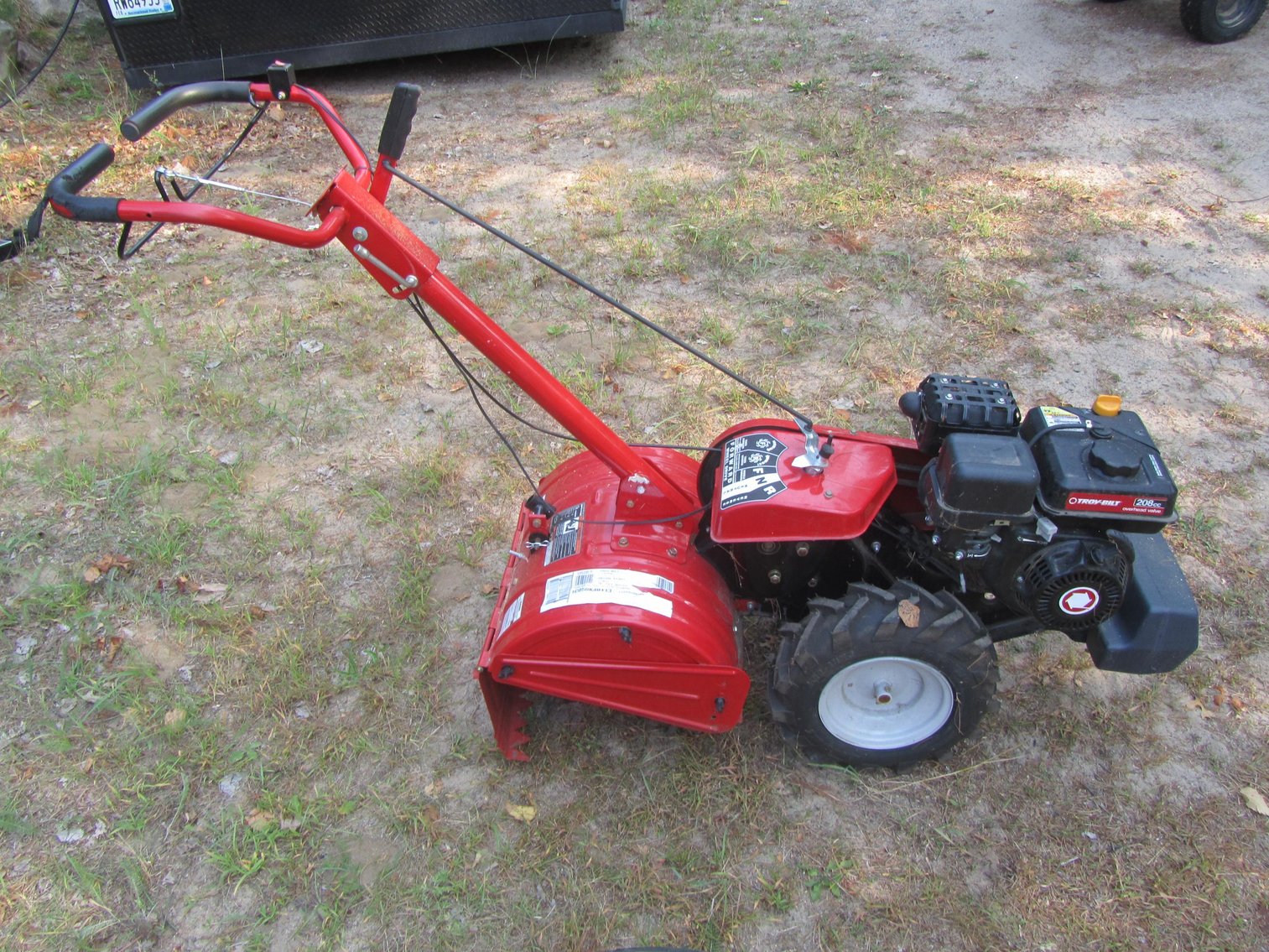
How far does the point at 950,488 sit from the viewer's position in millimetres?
1990

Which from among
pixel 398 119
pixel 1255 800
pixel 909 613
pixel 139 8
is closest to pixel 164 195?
pixel 398 119

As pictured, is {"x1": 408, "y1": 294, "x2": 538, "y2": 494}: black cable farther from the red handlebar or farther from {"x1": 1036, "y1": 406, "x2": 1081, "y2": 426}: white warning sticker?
{"x1": 1036, "y1": 406, "x2": 1081, "y2": 426}: white warning sticker

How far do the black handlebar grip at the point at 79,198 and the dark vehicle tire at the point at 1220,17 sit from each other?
6968mm

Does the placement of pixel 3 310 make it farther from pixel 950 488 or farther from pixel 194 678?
pixel 950 488

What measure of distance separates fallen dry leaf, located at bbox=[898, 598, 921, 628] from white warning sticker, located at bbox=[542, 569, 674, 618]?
53cm

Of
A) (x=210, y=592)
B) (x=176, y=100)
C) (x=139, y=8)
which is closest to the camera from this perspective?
(x=176, y=100)

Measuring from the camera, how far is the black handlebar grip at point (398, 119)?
1927 millimetres

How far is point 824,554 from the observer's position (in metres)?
2.35

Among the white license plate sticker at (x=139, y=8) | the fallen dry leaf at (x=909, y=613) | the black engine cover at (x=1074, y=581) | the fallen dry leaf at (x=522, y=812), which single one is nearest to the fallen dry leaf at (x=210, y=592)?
the fallen dry leaf at (x=522, y=812)

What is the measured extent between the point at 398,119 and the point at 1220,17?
6618 mm

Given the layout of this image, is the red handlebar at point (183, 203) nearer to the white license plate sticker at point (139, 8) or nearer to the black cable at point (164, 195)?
the black cable at point (164, 195)

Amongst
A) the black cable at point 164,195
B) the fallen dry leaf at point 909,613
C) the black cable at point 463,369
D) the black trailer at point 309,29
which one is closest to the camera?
the black cable at point 164,195

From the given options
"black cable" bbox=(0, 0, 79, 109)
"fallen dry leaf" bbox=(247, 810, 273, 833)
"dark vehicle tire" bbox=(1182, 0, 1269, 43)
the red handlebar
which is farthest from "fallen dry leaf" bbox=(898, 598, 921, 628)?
"black cable" bbox=(0, 0, 79, 109)

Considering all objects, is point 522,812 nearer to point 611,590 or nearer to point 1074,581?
point 611,590
